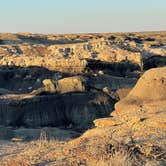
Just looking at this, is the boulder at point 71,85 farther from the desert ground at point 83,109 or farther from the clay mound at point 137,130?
the clay mound at point 137,130

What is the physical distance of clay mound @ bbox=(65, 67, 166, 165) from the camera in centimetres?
1161

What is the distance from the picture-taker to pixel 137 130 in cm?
1422

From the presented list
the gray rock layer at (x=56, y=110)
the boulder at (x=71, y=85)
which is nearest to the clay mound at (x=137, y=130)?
the gray rock layer at (x=56, y=110)

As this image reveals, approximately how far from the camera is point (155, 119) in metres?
14.6

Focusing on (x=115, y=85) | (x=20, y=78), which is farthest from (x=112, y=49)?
(x=115, y=85)

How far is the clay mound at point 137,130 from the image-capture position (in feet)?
38.1

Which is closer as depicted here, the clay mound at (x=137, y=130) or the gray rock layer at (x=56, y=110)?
the clay mound at (x=137, y=130)

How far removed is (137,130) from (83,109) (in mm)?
16460

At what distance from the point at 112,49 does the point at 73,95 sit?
3172cm

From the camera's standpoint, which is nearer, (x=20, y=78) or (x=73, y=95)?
(x=73, y=95)

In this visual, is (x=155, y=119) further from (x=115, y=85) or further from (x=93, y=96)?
(x=115, y=85)

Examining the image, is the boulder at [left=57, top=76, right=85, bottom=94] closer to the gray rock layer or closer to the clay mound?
the gray rock layer

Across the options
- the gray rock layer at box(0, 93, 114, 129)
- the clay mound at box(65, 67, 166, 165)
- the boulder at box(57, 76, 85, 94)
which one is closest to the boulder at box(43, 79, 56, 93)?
the boulder at box(57, 76, 85, 94)

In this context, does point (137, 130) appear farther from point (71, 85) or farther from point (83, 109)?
point (71, 85)
